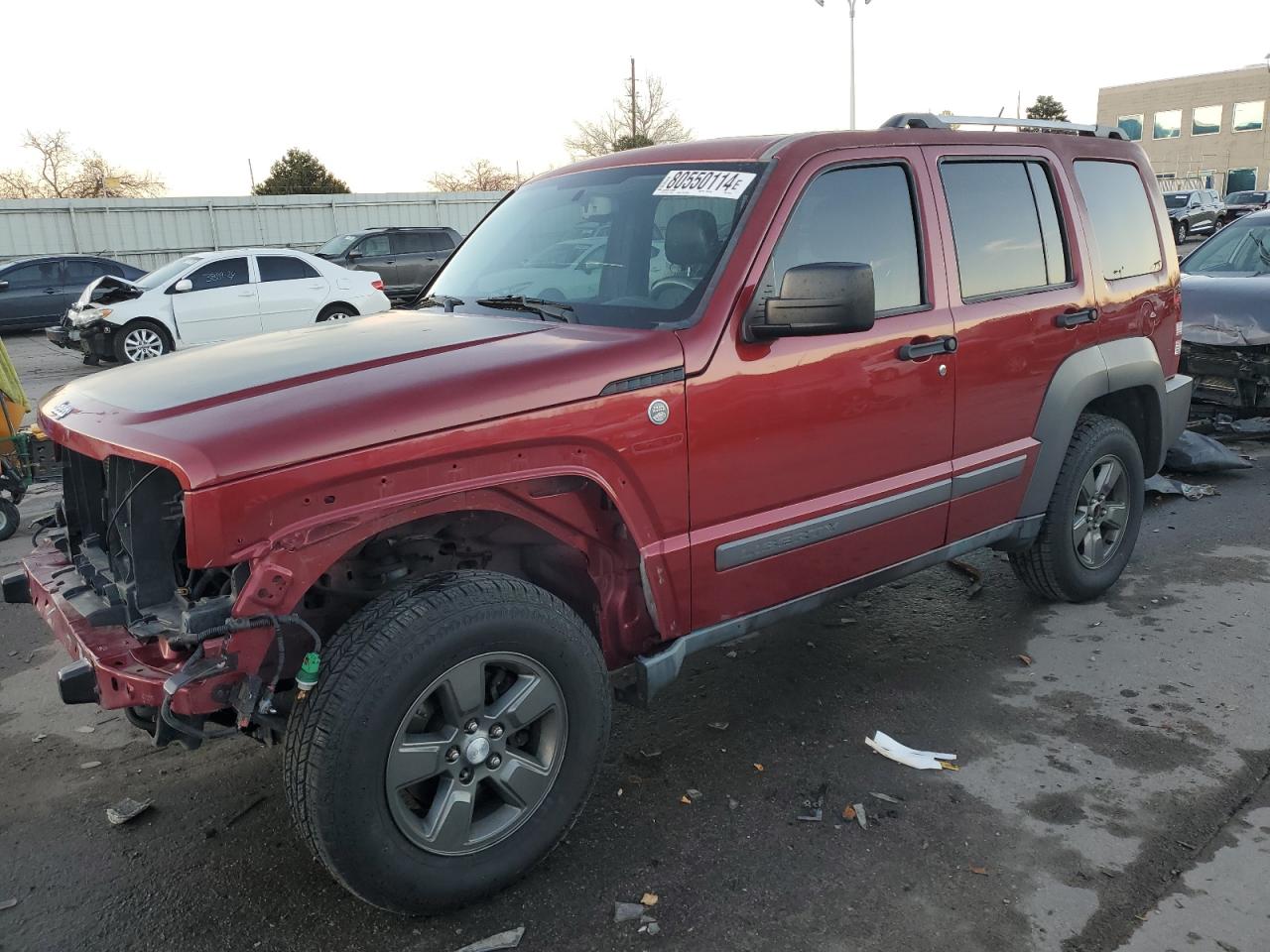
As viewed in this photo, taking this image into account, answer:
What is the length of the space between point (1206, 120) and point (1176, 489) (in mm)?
69194

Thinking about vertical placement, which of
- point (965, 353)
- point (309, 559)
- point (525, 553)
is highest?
point (965, 353)

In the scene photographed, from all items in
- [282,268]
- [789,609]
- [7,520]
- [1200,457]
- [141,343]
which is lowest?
[1200,457]

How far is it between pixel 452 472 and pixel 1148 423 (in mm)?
3829

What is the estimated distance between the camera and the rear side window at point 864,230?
3346 mm

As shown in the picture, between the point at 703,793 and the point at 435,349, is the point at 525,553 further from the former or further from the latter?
the point at 703,793

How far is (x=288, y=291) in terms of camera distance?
14.9m

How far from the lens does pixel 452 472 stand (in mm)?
2594

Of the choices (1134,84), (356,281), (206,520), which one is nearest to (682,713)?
(206,520)

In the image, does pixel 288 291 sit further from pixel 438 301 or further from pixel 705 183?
pixel 705 183

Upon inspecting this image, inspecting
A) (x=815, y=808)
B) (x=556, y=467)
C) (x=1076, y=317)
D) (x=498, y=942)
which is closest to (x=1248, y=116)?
(x=1076, y=317)

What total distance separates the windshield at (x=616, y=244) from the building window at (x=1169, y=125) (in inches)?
2898

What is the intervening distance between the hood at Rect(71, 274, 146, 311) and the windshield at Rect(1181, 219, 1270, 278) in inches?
514

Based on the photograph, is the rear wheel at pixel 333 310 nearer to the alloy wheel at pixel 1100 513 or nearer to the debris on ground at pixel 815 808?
the alloy wheel at pixel 1100 513

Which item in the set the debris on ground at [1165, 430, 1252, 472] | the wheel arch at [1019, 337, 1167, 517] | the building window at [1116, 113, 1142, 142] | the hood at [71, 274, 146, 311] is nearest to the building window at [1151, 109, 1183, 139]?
the building window at [1116, 113, 1142, 142]
